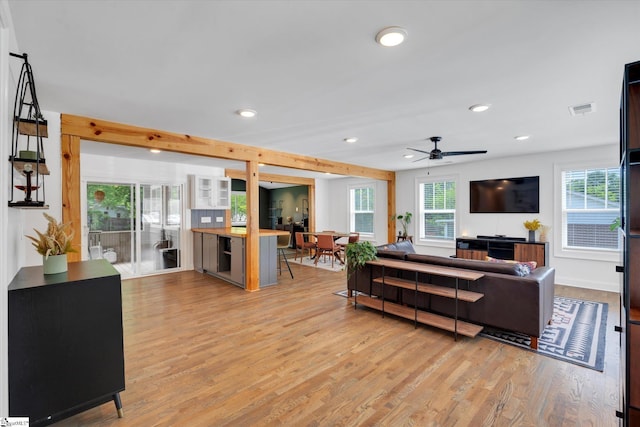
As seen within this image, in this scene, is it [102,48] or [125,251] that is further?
[125,251]

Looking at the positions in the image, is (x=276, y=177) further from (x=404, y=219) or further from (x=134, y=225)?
(x=134, y=225)

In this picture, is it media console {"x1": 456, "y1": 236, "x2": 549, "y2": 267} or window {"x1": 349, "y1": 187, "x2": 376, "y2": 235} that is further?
window {"x1": 349, "y1": 187, "x2": 376, "y2": 235}

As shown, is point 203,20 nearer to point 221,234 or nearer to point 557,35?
point 557,35

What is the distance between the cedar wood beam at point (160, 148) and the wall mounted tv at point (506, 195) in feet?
9.44

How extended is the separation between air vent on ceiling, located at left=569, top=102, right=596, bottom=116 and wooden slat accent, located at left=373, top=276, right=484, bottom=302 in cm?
216

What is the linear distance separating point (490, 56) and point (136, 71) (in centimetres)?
257

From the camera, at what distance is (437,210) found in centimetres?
722

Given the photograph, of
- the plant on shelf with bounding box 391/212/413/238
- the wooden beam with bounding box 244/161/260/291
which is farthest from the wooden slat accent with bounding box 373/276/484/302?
the plant on shelf with bounding box 391/212/413/238

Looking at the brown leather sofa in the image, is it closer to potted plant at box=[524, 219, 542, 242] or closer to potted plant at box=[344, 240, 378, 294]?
potted plant at box=[344, 240, 378, 294]

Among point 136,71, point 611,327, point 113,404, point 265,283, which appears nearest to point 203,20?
point 136,71

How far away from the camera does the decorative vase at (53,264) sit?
195cm

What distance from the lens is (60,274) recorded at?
196cm

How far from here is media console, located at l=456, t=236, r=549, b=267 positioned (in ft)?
17.3

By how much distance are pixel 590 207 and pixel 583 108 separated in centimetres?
282
